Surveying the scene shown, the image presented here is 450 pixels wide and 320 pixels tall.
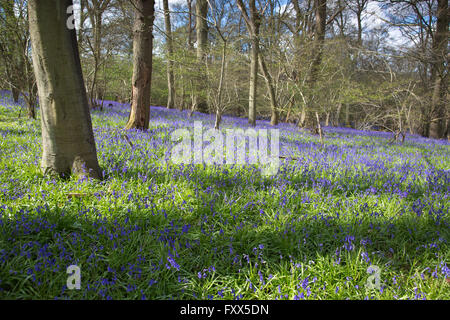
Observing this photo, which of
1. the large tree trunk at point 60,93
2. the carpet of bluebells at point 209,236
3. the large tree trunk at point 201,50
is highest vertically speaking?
the large tree trunk at point 201,50

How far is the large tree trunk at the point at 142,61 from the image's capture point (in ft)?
21.7

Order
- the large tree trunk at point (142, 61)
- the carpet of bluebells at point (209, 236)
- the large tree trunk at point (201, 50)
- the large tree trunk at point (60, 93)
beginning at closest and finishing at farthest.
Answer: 1. the carpet of bluebells at point (209, 236)
2. the large tree trunk at point (60, 93)
3. the large tree trunk at point (142, 61)
4. the large tree trunk at point (201, 50)

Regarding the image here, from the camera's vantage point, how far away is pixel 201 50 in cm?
937

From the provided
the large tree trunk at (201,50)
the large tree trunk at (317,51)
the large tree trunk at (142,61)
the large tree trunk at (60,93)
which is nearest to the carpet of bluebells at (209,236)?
the large tree trunk at (60,93)

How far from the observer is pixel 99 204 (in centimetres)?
286

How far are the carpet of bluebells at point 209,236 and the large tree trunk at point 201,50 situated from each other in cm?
415

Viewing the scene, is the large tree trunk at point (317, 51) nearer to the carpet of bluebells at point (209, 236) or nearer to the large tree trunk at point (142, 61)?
the large tree trunk at point (142, 61)

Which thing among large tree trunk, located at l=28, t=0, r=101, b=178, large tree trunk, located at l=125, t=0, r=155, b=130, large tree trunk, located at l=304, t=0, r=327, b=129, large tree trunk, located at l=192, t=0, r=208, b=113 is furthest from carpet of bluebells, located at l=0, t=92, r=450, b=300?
large tree trunk, located at l=304, t=0, r=327, b=129

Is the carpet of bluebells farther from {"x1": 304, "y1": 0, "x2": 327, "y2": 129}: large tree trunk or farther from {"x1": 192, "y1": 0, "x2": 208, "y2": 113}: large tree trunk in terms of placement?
{"x1": 304, "y1": 0, "x2": 327, "y2": 129}: large tree trunk

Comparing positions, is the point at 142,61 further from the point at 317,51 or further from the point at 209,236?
the point at 317,51

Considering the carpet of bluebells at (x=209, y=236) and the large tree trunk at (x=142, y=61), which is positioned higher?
the large tree trunk at (x=142, y=61)
